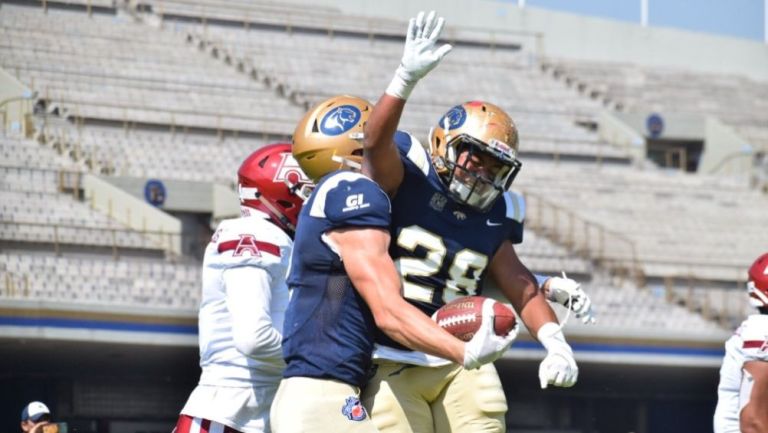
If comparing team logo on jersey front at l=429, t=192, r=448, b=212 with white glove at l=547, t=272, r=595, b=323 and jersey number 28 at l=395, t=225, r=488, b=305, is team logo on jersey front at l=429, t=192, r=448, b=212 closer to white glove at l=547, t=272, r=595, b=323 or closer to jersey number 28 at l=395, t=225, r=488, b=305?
jersey number 28 at l=395, t=225, r=488, b=305

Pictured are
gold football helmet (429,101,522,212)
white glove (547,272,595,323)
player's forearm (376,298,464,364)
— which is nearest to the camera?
player's forearm (376,298,464,364)

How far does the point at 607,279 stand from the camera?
22.2m

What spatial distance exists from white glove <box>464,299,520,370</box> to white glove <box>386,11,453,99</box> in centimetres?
76

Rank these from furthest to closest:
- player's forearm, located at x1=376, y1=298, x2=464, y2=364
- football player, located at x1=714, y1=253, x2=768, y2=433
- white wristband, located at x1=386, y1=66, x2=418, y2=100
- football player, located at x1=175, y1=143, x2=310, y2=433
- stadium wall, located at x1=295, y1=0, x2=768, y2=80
→ 1. stadium wall, located at x1=295, y1=0, x2=768, y2=80
2. football player, located at x1=714, y1=253, x2=768, y2=433
3. football player, located at x1=175, y1=143, x2=310, y2=433
4. white wristband, located at x1=386, y1=66, x2=418, y2=100
5. player's forearm, located at x1=376, y1=298, x2=464, y2=364

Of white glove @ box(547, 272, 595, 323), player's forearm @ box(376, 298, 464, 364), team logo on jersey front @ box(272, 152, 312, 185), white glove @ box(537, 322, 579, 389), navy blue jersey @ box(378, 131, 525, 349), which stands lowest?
white glove @ box(537, 322, 579, 389)

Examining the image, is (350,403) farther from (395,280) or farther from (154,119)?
(154,119)

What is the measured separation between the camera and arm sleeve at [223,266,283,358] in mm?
5613

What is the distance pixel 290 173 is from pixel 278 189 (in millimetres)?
79

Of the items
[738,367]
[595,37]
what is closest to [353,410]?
[738,367]

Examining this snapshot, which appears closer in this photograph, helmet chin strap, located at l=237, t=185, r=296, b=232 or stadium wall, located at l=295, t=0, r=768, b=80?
helmet chin strap, located at l=237, t=185, r=296, b=232

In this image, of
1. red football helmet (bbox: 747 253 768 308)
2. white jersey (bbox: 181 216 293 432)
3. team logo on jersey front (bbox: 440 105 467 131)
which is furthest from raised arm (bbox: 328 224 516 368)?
red football helmet (bbox: 747 253 768 308)

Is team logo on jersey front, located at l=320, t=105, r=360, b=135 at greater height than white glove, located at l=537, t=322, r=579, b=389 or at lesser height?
greater

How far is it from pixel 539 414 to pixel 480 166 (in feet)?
41.9

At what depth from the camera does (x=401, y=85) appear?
15.7 ft
